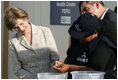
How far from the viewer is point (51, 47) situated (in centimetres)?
310

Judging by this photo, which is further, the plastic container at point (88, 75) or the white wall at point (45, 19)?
the white wall at point (45, 19)

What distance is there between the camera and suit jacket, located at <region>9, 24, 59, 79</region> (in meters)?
3.09

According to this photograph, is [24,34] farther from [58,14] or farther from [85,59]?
[58,14]

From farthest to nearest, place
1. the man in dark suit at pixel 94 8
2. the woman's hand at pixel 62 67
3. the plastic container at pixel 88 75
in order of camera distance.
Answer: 1. the man in dark suit at pixel 94 8
2. the woman's hand at pixel 62 67
3. the plastic container at pixel 88 75

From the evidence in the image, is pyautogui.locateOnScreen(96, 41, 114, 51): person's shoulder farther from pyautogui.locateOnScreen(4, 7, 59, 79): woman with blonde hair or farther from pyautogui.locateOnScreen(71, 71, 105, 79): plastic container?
pyautogui.locateOnScreen(4, 7, 59, 79): woman with blonde hair

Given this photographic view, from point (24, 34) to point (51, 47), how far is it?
12.3 inches

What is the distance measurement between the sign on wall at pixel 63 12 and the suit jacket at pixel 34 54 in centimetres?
248

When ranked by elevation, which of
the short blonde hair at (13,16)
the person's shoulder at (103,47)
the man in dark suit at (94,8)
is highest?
the man in dark suit at (94,8)

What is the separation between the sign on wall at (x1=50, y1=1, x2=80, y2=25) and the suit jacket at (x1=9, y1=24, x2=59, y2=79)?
2.48 meters

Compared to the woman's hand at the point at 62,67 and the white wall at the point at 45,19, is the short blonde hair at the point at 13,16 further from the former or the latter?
the white wall at the point at 45,19

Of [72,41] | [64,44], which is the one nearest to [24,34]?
[72,41]

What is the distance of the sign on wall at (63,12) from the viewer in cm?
560

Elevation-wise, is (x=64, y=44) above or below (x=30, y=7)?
below

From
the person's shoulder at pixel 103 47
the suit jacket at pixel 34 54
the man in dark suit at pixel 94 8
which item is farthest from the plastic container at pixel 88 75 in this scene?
the man in dark suit at pixel 94 8
